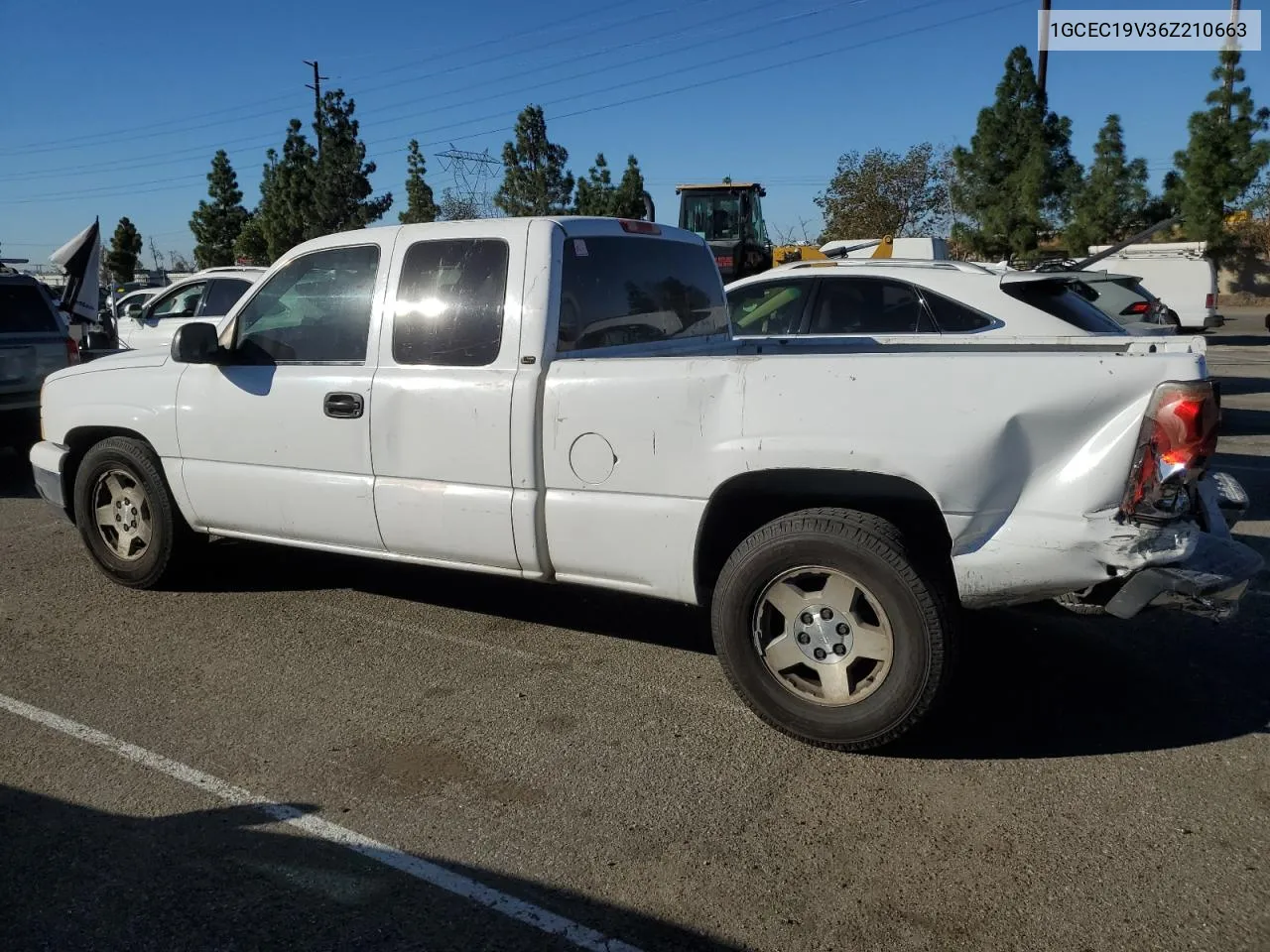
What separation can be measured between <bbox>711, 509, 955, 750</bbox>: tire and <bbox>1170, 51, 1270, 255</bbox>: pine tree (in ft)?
110

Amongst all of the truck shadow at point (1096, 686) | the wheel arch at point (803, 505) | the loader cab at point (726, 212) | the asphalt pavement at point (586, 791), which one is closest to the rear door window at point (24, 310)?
the asphalt pavement at point (586, 791)

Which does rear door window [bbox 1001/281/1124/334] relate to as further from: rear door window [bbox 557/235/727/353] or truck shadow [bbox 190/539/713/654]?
truck shadow [bbox 190/539/713/654]

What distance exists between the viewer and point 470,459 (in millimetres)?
4547

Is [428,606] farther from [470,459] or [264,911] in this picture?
[264,911]

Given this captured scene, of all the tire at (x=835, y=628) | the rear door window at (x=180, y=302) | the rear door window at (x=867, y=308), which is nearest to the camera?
the tire at (x=835, y=628)

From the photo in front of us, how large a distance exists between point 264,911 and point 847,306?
6088 millimetres

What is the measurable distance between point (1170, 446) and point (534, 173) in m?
37.7

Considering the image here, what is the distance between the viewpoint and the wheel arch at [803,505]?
12.8 feet

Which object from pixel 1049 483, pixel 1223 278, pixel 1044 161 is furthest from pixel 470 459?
pixel 1223 278

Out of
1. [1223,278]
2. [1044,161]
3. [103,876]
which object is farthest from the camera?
[1223,278]

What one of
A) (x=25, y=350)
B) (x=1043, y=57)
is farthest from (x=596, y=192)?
(x=25, y=350)

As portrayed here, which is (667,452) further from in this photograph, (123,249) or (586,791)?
(123,249)

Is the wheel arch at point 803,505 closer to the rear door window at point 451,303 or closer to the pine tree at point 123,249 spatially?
the rear door window at point 451,303

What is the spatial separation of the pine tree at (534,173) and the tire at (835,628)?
36.1 m
